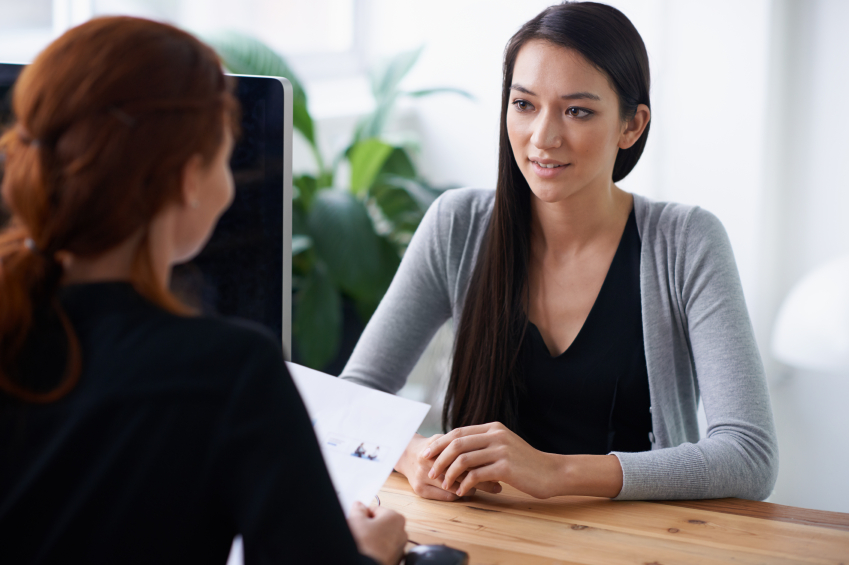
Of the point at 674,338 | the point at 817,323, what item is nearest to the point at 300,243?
the point at 674,338

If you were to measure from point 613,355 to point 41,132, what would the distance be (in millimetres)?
991

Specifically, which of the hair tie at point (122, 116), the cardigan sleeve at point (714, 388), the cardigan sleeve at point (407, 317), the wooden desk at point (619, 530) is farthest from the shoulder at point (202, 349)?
the cardigan sleeve at point (407, 317)

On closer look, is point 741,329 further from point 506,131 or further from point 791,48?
point 791,48

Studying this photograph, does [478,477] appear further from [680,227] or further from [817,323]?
[817,323]

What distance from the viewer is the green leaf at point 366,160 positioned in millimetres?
2492

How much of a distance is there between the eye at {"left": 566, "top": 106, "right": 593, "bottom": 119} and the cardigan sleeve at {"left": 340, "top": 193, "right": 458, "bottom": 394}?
0.31 m

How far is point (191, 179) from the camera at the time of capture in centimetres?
54

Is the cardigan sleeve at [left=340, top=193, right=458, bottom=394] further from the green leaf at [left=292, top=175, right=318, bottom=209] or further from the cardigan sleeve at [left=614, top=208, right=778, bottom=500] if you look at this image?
the green leaf at [left=292, top=175, right=318, bottom=209]

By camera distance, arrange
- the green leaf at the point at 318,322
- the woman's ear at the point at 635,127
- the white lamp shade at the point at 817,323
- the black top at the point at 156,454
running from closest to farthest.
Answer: the black top at the point at 156,454 < the woman's ear at the point at 635,127 < the white lamp shade at the point at 817,323 < the green leaf at the point at 318,322

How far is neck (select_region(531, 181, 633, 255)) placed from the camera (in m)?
1.35

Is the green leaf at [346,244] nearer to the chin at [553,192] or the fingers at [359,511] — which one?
the chin at [553,192]

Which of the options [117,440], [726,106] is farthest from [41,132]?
[726,106]

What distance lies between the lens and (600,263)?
1.34m

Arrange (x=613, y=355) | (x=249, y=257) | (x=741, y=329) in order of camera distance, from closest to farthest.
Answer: (x=249, y=257) < (x=741, y=329) < (x=613, y=355)
